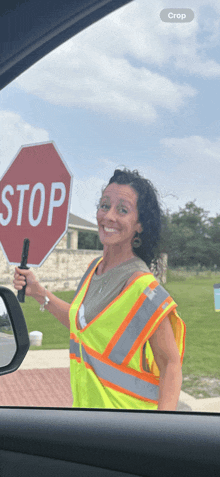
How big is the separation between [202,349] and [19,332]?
6887mm

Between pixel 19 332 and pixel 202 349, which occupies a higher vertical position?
pixel 19 332

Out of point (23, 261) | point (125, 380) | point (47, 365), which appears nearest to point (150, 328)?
point (125, 380)

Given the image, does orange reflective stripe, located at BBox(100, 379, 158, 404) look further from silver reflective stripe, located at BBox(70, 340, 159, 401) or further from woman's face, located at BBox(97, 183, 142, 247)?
woman's face, located at BBox(97, 183, 142, 247)

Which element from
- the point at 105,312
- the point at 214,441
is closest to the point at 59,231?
the point at 105,312

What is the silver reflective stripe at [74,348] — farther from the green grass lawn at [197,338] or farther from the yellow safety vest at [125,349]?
the green grass lawn at [197,338]

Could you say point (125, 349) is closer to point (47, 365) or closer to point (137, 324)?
point (137, 324)

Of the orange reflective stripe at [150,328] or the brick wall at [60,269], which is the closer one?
the orange reflective stripe at [150,328]

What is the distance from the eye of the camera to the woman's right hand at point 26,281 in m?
1.51

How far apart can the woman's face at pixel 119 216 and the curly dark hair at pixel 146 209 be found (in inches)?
0.7

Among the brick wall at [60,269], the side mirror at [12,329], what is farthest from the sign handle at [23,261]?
the brick wall at [60,269]

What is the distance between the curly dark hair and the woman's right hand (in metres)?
0.36

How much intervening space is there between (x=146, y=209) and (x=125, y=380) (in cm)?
59

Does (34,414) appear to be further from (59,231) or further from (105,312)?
(59,231)

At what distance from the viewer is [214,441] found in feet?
3.34
